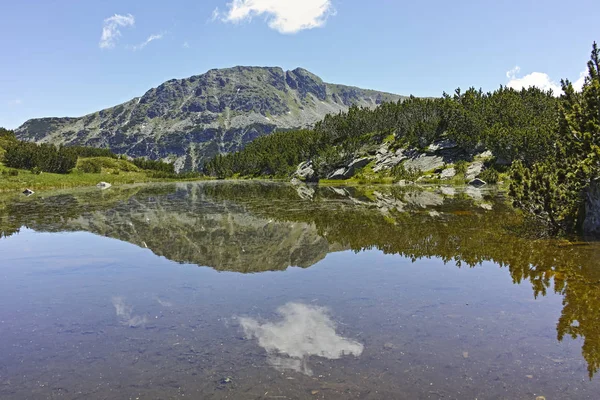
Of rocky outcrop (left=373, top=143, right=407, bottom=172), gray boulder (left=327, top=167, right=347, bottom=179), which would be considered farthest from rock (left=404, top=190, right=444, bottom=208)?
gray boulder (left=327, top=167, right=347, bottom=179)

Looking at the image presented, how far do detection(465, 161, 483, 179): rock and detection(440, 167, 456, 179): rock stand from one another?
15.0 ft

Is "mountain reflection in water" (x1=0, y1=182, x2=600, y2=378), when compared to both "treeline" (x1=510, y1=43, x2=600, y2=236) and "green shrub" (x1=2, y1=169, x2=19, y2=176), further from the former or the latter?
"green shrub" (x1=2, y1=169, x2=19, y2=176)

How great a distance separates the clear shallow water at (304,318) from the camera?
9.96m

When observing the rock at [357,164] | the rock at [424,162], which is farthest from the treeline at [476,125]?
the rock at [357,164]

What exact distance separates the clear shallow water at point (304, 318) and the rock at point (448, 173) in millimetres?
104240

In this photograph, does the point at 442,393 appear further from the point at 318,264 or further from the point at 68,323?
the point at 318,264

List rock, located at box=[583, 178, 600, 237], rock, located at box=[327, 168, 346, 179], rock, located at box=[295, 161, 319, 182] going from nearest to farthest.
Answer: rock, located at box=[583, 178, 600, 237] → rock, located at box=[327, 168, 346, 179] → rock, located at box=[295, 161, 319, 182]

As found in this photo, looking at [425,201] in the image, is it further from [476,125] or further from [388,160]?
[388,160]

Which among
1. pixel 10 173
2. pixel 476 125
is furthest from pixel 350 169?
pixel 10 173

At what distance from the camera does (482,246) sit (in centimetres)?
2642

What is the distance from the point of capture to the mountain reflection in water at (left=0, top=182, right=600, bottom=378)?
13.1 metres

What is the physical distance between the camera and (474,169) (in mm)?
128000

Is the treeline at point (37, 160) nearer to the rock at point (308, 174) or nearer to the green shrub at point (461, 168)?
the rock at point (308, 174)

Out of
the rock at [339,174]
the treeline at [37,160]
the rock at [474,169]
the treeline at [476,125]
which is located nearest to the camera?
the treeline at [476,125]
